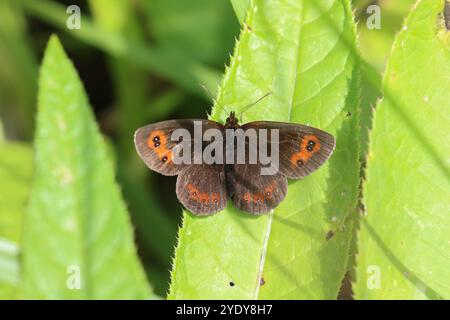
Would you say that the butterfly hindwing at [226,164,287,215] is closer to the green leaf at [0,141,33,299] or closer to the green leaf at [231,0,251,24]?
the green leaf at [231,0,251,24]

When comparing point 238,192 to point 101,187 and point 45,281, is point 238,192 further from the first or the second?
point 45,281

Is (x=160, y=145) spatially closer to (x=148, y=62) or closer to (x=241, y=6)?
(x=241, y=6)

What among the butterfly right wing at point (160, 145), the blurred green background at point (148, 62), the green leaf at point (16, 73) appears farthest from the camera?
the green leaf at point (16, 73)

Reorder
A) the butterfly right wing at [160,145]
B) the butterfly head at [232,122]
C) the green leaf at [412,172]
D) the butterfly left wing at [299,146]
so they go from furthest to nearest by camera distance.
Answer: the butterfly right wing at [160,145] < the butterfly head at [232,122] < the butterfly left wing at [299,146] < the green leaf at [412,172]

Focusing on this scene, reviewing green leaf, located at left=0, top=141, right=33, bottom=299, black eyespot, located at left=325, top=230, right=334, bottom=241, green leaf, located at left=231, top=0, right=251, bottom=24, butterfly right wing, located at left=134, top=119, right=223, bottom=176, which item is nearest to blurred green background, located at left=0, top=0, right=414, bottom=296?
green leaf, located at left=0, top=141, right=33, bottom=299

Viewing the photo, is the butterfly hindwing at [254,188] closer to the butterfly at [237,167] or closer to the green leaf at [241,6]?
the butterfly at [237,167]

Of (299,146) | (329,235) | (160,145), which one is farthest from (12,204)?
(329,235)

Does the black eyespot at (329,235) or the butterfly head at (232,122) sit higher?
the butterfly head at (232,122)

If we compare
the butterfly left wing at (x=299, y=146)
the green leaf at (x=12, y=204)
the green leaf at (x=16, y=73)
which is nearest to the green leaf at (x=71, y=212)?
the green leaf at (x=12, y=204)

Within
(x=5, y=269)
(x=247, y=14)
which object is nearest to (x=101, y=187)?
A: (x=5, y=269)
